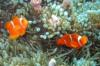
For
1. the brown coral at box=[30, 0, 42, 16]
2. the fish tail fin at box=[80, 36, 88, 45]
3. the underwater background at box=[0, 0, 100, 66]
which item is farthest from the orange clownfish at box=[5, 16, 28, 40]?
the fish tail fin at box=[80, 36, 88, 45]

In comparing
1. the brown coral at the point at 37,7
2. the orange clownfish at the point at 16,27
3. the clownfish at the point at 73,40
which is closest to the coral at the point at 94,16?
the clownfish at the point at 73,40

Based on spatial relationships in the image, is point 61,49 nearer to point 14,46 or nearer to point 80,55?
point 80,55

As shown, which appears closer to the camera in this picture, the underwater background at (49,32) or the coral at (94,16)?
the underwater background at (49,32)

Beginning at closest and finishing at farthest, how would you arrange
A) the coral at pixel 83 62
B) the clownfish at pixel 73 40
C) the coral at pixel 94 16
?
the coral at pixel 83 62 < the clownfish at pixel 73 40 < the coral at pixel 94 16

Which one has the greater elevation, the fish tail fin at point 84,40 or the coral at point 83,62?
the fish tail fin at point 84,40

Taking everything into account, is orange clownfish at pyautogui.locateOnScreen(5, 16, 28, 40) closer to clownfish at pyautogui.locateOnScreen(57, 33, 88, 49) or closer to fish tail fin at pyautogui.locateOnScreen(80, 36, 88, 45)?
clownfish at pyautogui.locateOnScreen(57, 33, 88, 49)

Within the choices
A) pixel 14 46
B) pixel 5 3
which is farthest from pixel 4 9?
pixel 14 46

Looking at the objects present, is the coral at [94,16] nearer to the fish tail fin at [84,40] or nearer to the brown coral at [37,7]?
the fish tail fin at [84,40]
